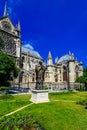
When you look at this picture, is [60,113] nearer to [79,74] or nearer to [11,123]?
[11,123]

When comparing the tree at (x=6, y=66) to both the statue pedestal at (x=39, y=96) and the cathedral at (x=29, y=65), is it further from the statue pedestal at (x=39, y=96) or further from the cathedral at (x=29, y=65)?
the statue pedestal at (x=39, y=96)

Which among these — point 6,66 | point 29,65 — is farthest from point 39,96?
point 29,65

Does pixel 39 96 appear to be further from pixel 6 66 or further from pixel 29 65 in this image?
pixel 29 65

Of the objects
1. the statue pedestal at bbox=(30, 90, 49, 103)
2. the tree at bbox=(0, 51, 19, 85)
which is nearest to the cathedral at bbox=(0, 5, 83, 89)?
the tree at bbox=(0, 51, 19, 85)

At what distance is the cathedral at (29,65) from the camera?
57.3m

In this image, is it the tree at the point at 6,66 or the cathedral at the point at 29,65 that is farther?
the cathedral at the point at 29,65

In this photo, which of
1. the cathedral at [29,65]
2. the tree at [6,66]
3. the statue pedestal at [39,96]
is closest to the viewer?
the statue pedestal at [39,96]

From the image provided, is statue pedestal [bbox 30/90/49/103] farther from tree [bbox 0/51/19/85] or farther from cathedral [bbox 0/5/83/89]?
cathedral [bbox 0/5/83/89]

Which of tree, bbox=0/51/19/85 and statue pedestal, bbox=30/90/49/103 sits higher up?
tree, bbox=0/51/19/85

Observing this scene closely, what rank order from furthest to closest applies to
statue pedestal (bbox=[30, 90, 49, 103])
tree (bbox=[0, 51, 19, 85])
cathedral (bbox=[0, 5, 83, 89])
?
cathedral (bbox=[0, 5, 83, 89])
tree (bbox=[0, 51, 19, 85])
statue pedestal (bbox=[30, 90, 49, 103])

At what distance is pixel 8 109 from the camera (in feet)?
54.3

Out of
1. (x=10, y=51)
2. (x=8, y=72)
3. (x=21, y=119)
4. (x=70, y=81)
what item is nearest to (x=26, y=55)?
(x=10, y=51)

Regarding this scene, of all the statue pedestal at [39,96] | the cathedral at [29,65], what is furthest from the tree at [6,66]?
the statue pedestal at [39,96]

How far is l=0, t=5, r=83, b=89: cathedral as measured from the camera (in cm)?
5728
